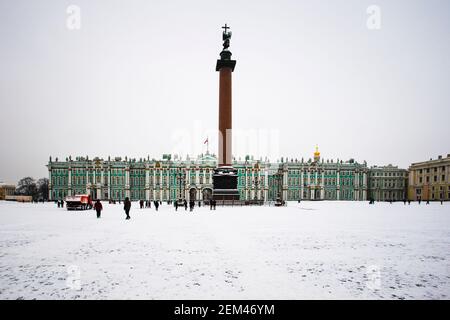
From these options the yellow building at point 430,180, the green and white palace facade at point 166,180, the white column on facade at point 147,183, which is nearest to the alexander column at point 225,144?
the green and white palace facade at point 166,180

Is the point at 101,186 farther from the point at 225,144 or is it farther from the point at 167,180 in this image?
the point at 225,144

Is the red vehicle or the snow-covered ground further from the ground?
the snow-covered ground

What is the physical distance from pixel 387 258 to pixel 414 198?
92.6 m

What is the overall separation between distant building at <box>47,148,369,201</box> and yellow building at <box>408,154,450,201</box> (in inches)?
642

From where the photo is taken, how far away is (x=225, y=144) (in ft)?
124

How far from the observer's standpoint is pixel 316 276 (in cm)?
666

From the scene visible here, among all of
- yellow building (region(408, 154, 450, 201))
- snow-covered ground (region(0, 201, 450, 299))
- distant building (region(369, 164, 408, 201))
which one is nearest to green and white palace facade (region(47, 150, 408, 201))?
distant building (region(369, 164, 408, 201))

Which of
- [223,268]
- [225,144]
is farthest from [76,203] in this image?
[223,268]

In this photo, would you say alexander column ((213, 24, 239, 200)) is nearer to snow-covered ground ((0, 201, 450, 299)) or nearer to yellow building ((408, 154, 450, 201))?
snow-covered ground ((0, 201, 450, 299))

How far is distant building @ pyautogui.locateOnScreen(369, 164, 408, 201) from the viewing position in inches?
3780

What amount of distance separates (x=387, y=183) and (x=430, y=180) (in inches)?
644

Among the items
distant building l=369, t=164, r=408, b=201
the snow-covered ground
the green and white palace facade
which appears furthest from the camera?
distant building l=369, t=164, r=408, b=201
